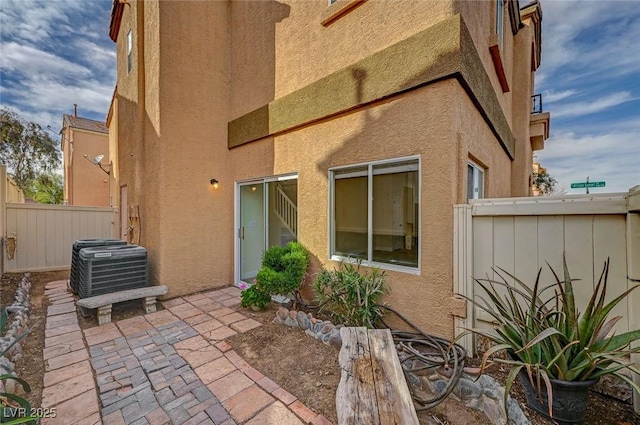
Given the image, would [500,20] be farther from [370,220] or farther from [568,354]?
[568,354]

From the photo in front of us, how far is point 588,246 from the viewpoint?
8.54ft

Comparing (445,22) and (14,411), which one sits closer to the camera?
(14,411)

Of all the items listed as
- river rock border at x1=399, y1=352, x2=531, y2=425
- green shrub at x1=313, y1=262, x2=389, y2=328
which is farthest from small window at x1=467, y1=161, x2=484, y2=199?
river rock border at x1=399, y1=352, x2=531, y2=425

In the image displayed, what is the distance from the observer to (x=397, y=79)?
139 inches

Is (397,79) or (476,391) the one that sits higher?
(397,79)

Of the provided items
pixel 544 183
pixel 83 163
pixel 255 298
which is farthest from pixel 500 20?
pixel 83 163

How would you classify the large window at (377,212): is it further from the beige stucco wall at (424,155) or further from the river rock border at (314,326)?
the river rock border at (314,326)

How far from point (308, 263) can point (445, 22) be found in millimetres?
4004

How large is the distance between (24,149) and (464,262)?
19391mm

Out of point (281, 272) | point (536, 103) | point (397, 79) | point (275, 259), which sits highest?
point (536, 103)

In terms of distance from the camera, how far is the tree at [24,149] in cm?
1202

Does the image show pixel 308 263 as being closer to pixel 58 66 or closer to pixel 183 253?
pixel 183 253

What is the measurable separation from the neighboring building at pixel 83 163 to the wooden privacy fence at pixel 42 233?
23.6 ft

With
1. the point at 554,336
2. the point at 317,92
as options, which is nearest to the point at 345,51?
the point at 317,92
